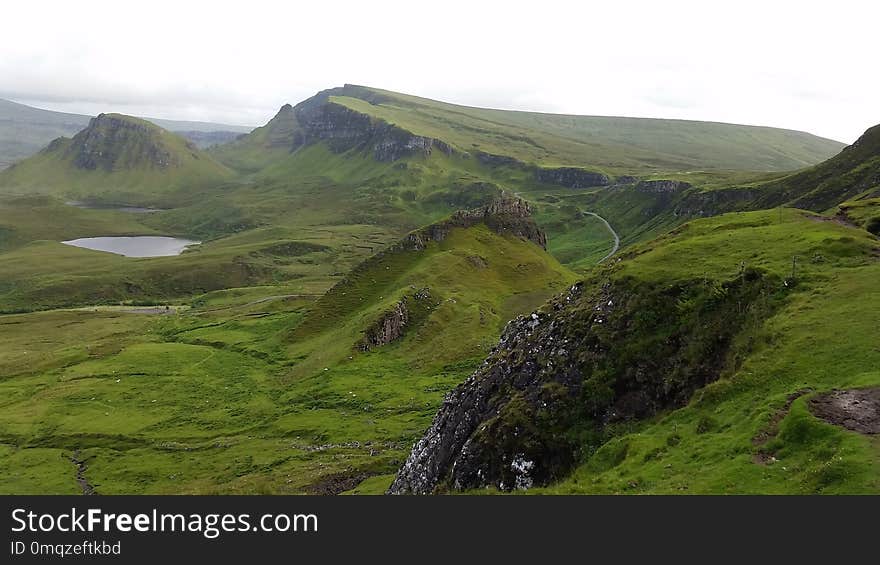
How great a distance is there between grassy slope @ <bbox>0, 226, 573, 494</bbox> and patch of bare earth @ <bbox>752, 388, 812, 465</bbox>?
42.8 meters

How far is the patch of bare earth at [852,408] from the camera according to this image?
984 inches

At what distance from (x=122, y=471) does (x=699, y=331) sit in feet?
273

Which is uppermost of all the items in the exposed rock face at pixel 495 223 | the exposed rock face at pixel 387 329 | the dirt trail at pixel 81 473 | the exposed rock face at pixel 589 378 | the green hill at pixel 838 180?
the green hill at pixel 838 180

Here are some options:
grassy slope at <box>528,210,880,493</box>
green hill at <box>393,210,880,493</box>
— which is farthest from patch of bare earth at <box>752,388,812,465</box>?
grassy slope at <box>528,210,880,493</box>

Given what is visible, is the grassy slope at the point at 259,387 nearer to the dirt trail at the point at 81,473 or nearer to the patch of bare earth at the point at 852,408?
the dirt trail at the point at 81,473

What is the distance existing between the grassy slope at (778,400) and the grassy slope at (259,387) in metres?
37.8

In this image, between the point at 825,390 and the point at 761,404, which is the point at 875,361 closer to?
the point at 825,390

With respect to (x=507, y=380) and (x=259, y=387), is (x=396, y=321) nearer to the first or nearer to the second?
(x=259, y=387)

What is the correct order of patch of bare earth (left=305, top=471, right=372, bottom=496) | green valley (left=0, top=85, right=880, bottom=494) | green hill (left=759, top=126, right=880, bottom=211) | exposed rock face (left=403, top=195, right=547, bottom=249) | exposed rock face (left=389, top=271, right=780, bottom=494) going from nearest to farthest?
green valley (left=0, top=85, right=880, bottom=494)
exposed rock face (left=389, top=271, right=780, bottom=494)
patch of bare earth (left=305, top=471, right=372, bottom=496)
green hill (left=759, top=126, right=880, bottom=211)
exposed rock face (left=403, top=195, right=547, bottom=249)

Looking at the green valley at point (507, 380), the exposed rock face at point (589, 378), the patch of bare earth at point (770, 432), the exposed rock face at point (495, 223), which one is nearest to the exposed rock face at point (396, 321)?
the green valley at point (507, 380)

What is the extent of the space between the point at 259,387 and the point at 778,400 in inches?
3894

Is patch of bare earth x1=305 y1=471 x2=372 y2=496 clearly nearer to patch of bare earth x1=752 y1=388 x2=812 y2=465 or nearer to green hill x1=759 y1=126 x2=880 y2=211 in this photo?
patch of bare earth x1=752 y1=388 x2=812 y2=465

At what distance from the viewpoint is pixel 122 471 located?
81562 mm

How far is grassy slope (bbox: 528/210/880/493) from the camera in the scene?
23844mm
